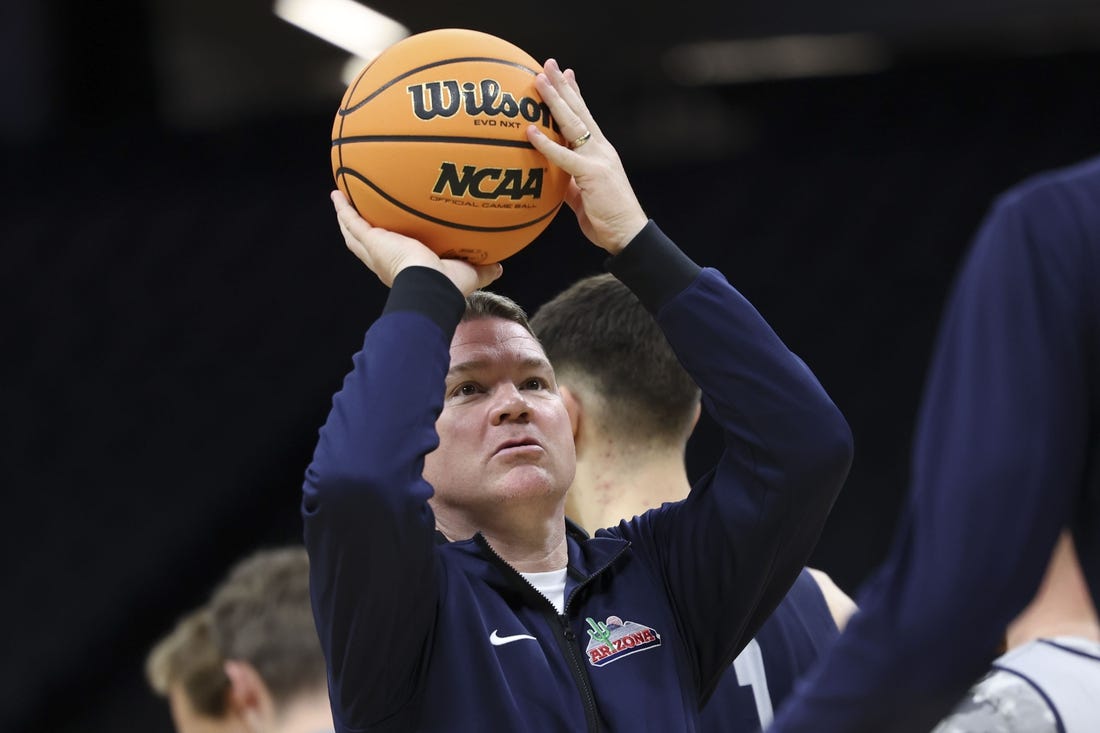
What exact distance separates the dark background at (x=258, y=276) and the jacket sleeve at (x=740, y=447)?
4925 millimetres

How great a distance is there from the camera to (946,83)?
880cm

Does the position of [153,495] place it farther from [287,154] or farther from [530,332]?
[530,332]

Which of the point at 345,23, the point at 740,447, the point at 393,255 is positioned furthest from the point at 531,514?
the point at 345,23

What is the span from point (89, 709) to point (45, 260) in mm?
2615

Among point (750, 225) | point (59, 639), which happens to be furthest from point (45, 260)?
point (750, 225)

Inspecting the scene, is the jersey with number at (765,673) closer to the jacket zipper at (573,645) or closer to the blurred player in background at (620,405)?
the blurred player in background at (620,405)

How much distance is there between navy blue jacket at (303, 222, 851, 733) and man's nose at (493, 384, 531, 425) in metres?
0.22

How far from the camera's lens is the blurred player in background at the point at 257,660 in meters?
3.24

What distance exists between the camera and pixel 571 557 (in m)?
2.66

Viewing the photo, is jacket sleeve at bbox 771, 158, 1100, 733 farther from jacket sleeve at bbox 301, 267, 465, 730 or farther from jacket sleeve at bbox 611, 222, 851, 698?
jacket sleeve at bbox 611, 222, 851, 698

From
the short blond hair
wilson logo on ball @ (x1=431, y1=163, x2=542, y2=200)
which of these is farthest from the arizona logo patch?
the short blond hair

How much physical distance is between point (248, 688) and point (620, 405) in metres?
1.05

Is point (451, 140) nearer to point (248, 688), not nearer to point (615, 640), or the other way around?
point (615, 640)

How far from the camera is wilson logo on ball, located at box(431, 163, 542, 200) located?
2.45 m
